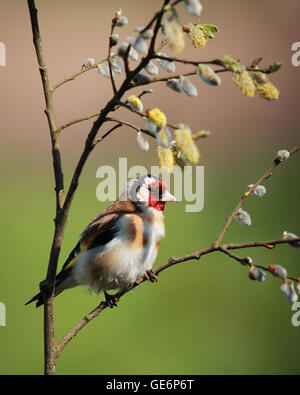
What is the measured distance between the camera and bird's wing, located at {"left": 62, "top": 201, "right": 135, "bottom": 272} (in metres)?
1.92

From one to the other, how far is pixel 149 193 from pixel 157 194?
37 mm

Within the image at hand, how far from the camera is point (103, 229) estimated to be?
193 centimetres

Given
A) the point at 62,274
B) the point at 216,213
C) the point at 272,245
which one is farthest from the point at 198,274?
the point at 272,245

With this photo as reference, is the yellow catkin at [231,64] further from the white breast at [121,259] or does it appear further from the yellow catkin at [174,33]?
the white breast at [121,259]

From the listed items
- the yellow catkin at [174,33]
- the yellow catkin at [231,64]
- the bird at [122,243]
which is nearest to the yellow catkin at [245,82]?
the yellow catkin at [231,64]

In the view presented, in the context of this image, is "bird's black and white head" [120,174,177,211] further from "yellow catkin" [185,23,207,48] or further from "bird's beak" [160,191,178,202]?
"yellow catkin" [185,23,207,48]

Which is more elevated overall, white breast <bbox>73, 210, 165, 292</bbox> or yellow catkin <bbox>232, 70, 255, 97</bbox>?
white breast <bbox>73, 210, 165, 292</bbox>

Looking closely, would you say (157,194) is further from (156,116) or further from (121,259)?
(156,116)

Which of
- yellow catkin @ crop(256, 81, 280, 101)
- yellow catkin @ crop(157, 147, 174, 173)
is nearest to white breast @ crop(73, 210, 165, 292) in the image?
yellow catkin @ crop(157, 147, 174, 173)

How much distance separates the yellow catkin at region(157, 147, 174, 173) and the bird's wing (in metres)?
0.91

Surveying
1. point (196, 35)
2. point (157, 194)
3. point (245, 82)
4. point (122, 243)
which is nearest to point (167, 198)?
point (157, 194)

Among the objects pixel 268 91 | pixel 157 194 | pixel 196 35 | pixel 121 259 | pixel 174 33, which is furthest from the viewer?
pixel 157 194

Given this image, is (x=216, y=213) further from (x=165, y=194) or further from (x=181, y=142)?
(x=181, y=142)

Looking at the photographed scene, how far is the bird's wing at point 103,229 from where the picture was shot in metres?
1.92
